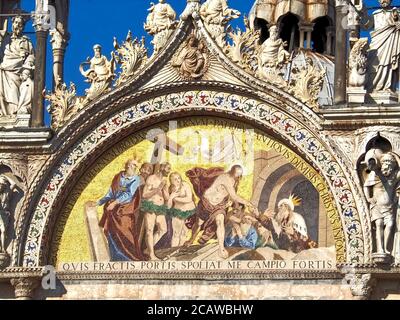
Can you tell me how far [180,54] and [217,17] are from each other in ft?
1.80

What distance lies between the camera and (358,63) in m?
20.9

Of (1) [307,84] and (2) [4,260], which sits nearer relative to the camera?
(1) [307,84]

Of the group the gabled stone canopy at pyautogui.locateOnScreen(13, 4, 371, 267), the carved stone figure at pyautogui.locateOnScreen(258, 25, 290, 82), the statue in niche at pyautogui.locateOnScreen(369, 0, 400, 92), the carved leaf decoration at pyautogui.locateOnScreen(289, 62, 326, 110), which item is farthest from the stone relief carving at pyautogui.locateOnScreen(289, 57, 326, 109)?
the statue in niche at pyautogui.locateOnScreen(369, 0, 400, 92)

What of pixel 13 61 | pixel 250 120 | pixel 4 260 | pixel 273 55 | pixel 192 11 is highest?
pixel 192 11

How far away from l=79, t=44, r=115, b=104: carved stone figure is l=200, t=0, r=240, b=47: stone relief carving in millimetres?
1085

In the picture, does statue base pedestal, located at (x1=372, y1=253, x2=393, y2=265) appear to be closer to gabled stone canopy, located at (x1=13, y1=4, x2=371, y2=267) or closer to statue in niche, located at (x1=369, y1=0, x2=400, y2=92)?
gabled stone canopy, located at (x1=13, y1=4, x2=371, y2=267)

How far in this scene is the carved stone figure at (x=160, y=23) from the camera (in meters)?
21.4

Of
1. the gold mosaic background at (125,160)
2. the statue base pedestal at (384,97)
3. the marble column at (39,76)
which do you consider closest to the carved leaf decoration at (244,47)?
the gold mosaic background at (125,160)

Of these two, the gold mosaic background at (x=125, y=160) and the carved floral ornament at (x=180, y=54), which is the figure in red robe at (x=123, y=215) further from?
the carved floral ornament at (x=180, y=54)

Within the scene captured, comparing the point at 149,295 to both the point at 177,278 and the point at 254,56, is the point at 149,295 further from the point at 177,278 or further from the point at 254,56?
the point at 254,56

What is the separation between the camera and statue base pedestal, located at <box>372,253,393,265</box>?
66.1ft

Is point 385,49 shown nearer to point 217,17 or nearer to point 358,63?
point 358,63

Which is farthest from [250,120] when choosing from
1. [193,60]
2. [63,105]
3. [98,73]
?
[63,105]
